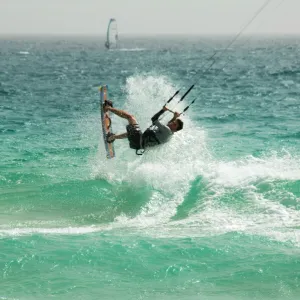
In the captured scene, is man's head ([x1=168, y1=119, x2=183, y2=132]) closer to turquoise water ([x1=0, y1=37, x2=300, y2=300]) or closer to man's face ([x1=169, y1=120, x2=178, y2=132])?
man's face ([x1=169, y1=120, x2=178, y2=132])

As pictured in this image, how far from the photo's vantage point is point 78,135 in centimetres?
2281

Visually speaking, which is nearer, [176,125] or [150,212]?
[176,125]

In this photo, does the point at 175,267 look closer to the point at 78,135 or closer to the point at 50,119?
the point at 78,135

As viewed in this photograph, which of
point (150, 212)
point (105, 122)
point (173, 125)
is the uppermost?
point (173, 125)

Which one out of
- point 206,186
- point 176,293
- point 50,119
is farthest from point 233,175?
point 50,119

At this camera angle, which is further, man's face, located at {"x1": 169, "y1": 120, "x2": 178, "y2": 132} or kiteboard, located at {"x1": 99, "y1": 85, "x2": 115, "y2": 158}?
kiteboard, located at {"x1": 99, "y1": 85, "x2": 115, "y2": 158}

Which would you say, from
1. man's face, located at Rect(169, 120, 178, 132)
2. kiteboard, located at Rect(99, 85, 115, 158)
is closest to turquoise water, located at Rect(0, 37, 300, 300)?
kiteboard, located at Rect(99, 85, 115, 158)

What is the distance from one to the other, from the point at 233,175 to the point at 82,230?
505 cm

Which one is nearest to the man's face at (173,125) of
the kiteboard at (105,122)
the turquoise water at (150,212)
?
the turquoise water at (150,212)

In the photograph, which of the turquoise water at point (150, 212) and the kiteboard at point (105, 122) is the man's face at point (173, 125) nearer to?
the turquoise water at point (150, 212)

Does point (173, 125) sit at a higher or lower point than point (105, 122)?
higher

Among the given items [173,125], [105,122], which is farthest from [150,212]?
[105,122]

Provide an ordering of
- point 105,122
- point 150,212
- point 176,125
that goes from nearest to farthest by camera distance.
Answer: point 176,125, point 150,212, point 105,122

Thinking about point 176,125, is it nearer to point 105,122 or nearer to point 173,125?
point 173,125
